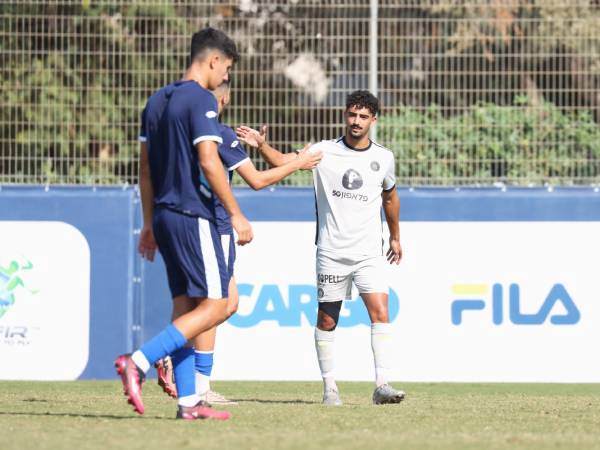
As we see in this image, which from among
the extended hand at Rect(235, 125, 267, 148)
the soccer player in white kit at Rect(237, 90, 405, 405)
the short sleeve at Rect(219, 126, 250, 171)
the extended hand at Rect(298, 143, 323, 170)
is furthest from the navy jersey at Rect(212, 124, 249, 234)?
the soccer player in white kit at Rect(237, 90, 405, 405)

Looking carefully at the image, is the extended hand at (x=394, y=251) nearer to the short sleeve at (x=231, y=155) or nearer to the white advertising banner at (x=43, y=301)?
the short sleeve at (x=231, y=155)

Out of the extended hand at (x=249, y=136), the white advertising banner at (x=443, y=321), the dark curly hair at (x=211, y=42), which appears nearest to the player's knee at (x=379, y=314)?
the extended hand at (x=249, y=136)

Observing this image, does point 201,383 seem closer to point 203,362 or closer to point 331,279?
point 203,362

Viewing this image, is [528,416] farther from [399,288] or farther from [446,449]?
[399,288]

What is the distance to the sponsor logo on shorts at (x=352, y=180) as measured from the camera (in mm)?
9414

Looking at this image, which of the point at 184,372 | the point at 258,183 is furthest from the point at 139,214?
the point at 184,372

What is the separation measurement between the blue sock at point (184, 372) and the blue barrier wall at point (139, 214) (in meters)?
5.33

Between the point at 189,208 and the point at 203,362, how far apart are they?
1.47 m

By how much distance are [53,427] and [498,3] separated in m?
8.99

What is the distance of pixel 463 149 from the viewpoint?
13711 millimetres

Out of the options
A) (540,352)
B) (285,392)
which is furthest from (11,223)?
(540,352)

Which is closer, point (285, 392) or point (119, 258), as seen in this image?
point (285, 392)

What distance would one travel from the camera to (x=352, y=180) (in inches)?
371

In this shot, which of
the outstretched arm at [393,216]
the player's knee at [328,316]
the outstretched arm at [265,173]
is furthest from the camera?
the outstretched arm at [393,216]
